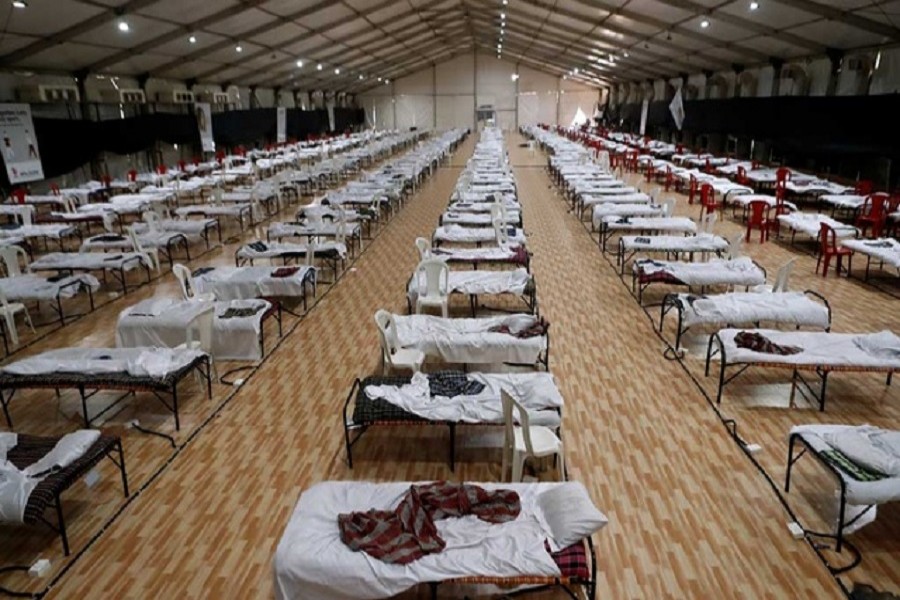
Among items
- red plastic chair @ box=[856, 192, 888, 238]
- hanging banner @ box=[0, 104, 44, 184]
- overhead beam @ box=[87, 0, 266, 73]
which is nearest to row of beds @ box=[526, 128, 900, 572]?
red plastic chair @ box=[856, 192, 888, 238]

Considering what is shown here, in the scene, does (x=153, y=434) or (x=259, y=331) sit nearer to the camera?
(x=153, y=434)

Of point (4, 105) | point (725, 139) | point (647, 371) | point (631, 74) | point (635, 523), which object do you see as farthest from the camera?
point (631, 74)

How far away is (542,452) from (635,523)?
2.72 ft

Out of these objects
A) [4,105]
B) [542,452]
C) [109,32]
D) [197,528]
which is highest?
[109,32]

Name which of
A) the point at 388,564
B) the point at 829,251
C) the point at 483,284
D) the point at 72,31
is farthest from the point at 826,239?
the point at 72,31

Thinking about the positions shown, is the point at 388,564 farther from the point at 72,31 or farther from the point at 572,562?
the point at 72,31

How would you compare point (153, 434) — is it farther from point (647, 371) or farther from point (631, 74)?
point (631, 74)

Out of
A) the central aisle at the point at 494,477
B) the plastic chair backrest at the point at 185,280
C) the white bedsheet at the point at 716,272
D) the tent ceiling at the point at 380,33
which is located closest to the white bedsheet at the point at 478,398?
the central aisle at the point at 494,477

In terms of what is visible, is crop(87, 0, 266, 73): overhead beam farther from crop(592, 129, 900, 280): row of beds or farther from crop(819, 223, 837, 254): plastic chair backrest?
crop(819, 223, 837, 254): plastic chair backrest

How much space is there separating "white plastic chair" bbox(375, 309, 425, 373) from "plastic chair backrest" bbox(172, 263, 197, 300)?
10.2ft

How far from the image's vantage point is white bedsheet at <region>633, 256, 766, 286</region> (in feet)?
30.2

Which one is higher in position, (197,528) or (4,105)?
(4,105)

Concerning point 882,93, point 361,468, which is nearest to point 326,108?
point 882,93

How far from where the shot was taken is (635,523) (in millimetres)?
4871
